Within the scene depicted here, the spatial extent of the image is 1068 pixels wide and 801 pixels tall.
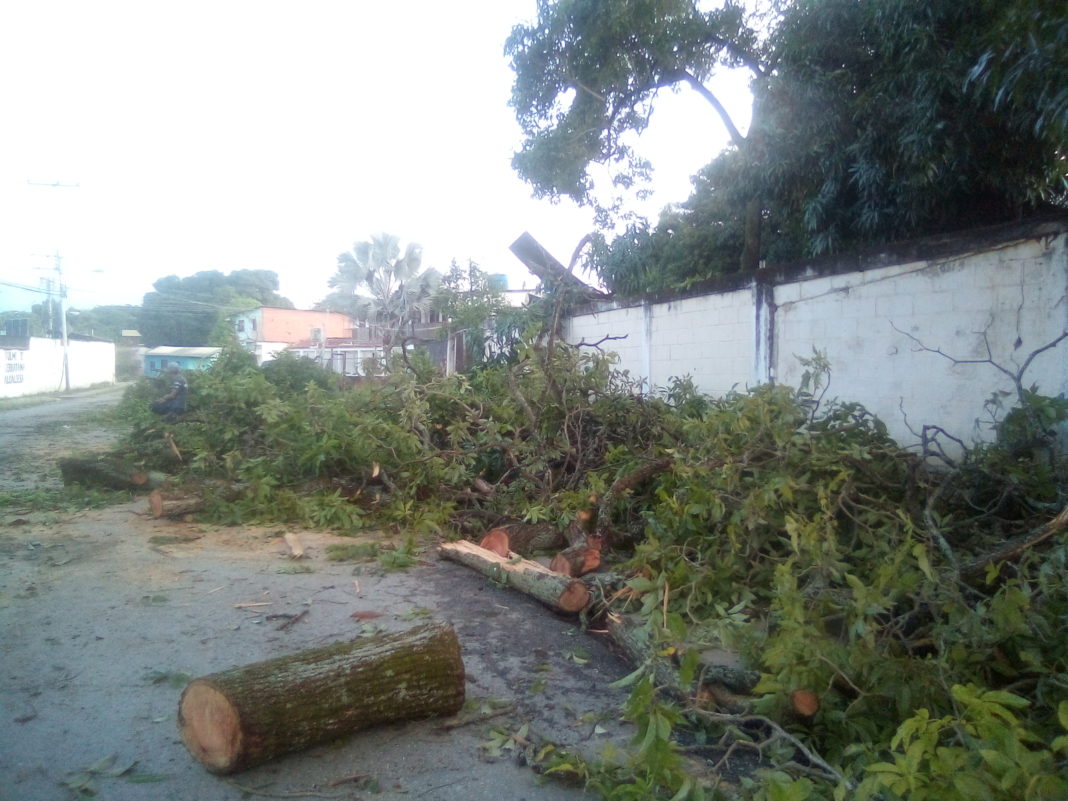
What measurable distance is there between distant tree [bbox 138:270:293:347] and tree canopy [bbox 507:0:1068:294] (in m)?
40.9

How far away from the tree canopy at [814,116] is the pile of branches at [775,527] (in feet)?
7.56

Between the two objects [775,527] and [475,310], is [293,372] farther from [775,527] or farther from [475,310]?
[775,527]

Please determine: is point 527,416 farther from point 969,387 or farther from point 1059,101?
point 1059,101

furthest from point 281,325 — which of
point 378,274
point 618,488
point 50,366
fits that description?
point 618,488

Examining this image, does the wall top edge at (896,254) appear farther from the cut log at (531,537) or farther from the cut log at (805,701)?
the cut log at (805,701)

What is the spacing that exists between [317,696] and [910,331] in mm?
5208

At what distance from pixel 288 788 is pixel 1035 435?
14.4 ft

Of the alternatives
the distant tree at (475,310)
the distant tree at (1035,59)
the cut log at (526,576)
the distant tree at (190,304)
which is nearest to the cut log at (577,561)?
the cut log at (526,576)

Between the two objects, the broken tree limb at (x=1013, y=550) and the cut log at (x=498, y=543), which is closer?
the broken tree limb at (x=1013, y=550)

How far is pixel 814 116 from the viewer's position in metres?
7.41

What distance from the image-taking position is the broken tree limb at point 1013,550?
3.33 m

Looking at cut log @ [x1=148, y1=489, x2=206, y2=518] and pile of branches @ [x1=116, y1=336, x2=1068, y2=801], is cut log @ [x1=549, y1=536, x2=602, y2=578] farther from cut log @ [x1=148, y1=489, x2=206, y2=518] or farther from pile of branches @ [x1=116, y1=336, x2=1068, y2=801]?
cut log @ [x1=148, y1=489, x2=206, y2=518]

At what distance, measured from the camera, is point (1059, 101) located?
4.32 m

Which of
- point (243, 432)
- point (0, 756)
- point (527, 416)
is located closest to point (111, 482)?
point (243, 432)
